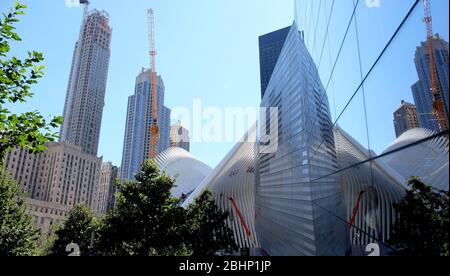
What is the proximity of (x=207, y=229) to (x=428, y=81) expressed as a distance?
2894cm

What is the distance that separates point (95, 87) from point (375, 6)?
174551 mm

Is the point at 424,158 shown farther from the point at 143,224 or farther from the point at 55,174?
the point at 55,174

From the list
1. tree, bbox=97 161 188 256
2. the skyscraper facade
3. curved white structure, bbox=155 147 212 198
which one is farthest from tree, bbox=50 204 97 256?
curved white structure, bbox=155 147 212 198

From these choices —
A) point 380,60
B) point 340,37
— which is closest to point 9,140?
point 380,60

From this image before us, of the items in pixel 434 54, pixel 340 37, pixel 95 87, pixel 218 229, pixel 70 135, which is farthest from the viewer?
pixel 95 87

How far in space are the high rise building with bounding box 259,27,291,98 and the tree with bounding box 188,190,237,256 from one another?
149106mm

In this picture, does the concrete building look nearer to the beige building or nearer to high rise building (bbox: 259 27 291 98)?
the beige building

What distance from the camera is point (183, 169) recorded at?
225 feet

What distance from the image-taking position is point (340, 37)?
9820 mm

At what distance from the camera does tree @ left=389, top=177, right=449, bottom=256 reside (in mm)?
4176

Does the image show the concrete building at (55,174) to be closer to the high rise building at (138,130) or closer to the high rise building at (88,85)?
the high rise building at (88,85)

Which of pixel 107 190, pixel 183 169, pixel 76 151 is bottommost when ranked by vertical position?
pixel 183 169

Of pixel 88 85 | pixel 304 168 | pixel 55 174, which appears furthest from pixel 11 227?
pixel 88 85
